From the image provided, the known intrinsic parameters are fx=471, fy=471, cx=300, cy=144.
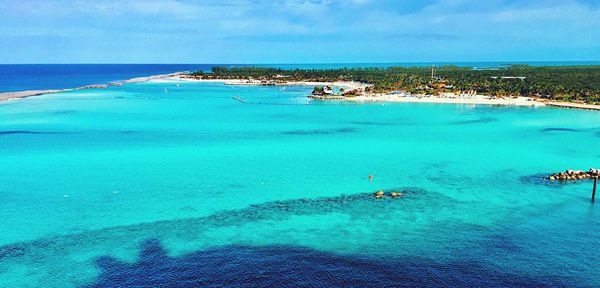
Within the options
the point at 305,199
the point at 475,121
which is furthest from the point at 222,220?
the point at 475,121

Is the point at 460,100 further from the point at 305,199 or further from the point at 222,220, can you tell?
the point at 222,220

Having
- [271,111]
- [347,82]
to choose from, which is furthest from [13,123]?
[347,82]

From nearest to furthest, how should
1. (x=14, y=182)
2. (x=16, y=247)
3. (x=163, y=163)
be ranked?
(x=16, y=247)
(x=14, y=182)
(x=163, y=163)

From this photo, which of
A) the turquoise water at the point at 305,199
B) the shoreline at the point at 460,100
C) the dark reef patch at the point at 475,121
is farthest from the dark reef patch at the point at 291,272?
the shoreline at the point at 460,100

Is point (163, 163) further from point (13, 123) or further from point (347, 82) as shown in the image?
point (347, 82)

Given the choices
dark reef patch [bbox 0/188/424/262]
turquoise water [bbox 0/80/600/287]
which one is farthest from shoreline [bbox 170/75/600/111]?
dark reef patch [bbox 0/188/424/262]

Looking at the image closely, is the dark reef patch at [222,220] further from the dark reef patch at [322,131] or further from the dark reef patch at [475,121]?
the dark reef patch at [475,121]
